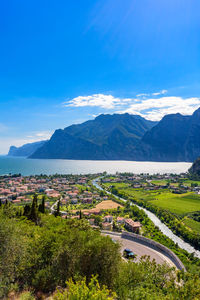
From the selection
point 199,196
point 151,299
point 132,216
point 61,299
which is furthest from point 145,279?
point 199,196

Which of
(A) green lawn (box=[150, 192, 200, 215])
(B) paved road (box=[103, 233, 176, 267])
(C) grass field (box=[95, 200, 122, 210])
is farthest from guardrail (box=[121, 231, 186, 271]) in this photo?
(A) green lawn (box=[150, 192, 200, 215])

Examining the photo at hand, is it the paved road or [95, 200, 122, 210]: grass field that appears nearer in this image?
the paved road

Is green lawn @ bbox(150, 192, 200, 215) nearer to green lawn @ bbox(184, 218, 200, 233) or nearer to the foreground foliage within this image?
green lawn @ bbox(184, 218, 200, 233)

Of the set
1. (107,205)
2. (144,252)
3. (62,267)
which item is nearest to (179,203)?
(107,205)

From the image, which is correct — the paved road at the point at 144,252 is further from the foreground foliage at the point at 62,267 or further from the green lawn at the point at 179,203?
the green lawn at the point at 179,203

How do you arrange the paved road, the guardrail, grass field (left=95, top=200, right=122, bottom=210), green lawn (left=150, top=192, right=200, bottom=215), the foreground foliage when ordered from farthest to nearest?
grass field (left=95, top=200, right=122, bottom=210)
green lawn (left=150, top=192, right=200, bottom=215)
the paved road
the guardrail
the foreground foliage

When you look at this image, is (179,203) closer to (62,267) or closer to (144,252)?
(144,252)

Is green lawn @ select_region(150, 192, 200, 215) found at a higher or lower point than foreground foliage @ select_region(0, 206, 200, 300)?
lower

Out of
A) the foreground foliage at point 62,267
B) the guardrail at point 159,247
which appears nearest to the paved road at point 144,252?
the guardrail at point 159,247
